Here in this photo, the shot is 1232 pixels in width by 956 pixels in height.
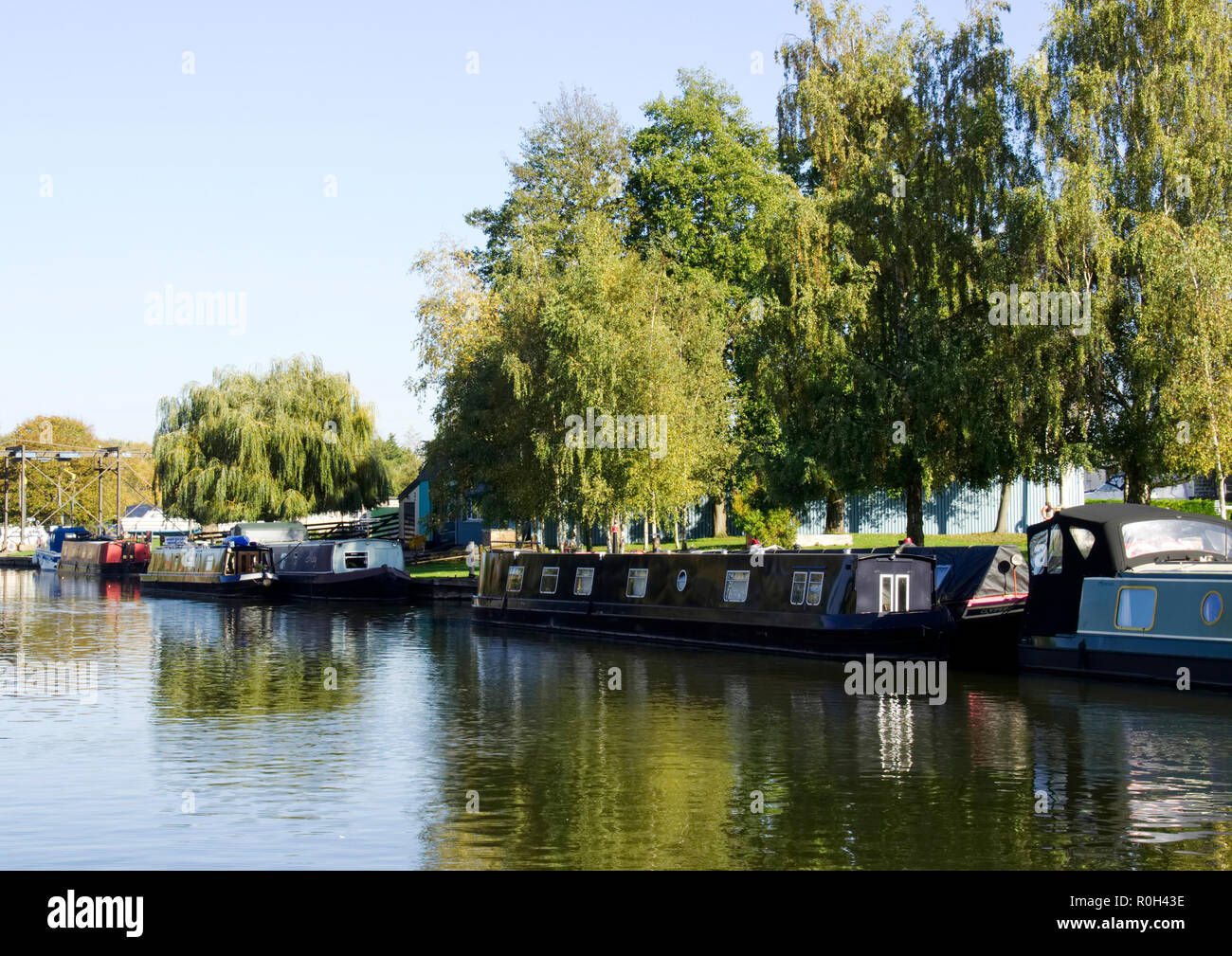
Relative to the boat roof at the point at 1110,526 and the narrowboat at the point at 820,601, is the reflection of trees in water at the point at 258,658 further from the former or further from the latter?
the boat roof at the point at 1110,526

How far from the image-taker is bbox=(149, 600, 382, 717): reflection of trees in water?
75.8 ft

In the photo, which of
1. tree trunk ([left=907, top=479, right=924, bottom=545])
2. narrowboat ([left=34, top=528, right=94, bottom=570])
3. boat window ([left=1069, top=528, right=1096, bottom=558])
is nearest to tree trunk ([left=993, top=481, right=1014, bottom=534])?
tree trunk ([left=907, top=479, right=924, bottom=545])

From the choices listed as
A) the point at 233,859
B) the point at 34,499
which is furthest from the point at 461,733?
the point at 34,499

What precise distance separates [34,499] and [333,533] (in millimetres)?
58545

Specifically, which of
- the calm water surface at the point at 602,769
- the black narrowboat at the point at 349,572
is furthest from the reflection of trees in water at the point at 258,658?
the black narrowboat at the point at 349,572

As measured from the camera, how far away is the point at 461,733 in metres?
19.4

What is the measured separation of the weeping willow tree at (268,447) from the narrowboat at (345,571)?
33.9 feet

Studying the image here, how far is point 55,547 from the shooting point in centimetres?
8681

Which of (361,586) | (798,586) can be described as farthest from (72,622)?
(798,586)

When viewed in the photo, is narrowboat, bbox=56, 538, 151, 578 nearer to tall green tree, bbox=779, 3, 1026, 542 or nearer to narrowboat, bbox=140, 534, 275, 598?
narrowboat, bbox=140, 534, 275, 598

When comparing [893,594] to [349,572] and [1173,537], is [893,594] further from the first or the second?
[349,572]

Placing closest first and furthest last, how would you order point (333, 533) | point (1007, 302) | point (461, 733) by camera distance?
point (461, 733), point (1007, 302), point (333, 533)

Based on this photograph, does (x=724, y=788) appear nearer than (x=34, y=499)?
Yes
